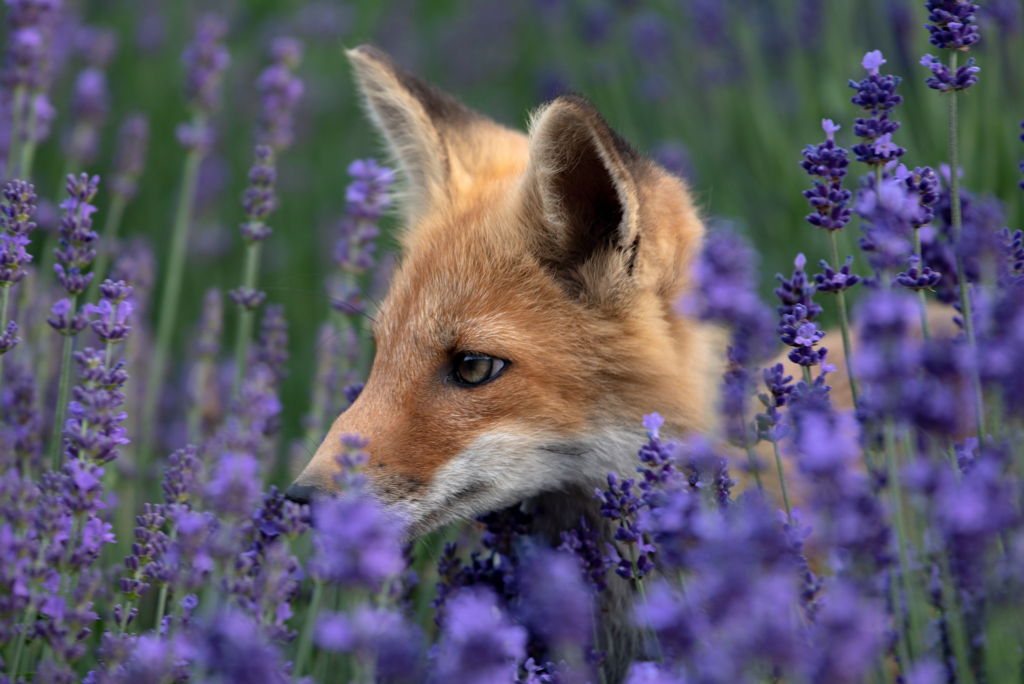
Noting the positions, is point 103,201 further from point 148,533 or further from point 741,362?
point 741,362

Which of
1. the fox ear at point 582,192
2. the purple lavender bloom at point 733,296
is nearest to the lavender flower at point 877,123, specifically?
the purple lavender bloom at point 733,296

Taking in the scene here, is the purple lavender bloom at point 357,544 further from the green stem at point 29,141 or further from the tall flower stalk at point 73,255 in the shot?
the green stem at point 29,141

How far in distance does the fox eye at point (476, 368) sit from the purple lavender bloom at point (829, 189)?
85cm

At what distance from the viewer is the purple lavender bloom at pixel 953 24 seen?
1.55 meters

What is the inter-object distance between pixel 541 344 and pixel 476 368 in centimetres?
17

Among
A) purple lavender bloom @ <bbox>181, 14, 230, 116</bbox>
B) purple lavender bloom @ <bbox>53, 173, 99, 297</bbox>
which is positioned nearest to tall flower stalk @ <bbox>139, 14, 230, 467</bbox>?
purple lavender bloom @ <bbox>181, 14, 230, 116</bbox>

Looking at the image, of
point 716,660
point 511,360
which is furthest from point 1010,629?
point 511,360

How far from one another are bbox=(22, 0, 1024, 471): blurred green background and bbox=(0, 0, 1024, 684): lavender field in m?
0.03

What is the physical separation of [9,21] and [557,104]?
1.79 m

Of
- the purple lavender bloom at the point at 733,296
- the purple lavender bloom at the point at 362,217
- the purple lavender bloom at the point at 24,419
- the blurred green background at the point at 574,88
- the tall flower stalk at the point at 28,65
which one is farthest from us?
the blurred green background at the point at 574,88

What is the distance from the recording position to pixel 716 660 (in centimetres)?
102

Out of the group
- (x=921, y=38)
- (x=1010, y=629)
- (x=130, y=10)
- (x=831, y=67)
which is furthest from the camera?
(x=130, y=10)

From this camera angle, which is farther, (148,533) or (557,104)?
(557,104)

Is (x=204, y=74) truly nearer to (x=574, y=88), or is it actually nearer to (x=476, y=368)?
(x=574, y=88)
